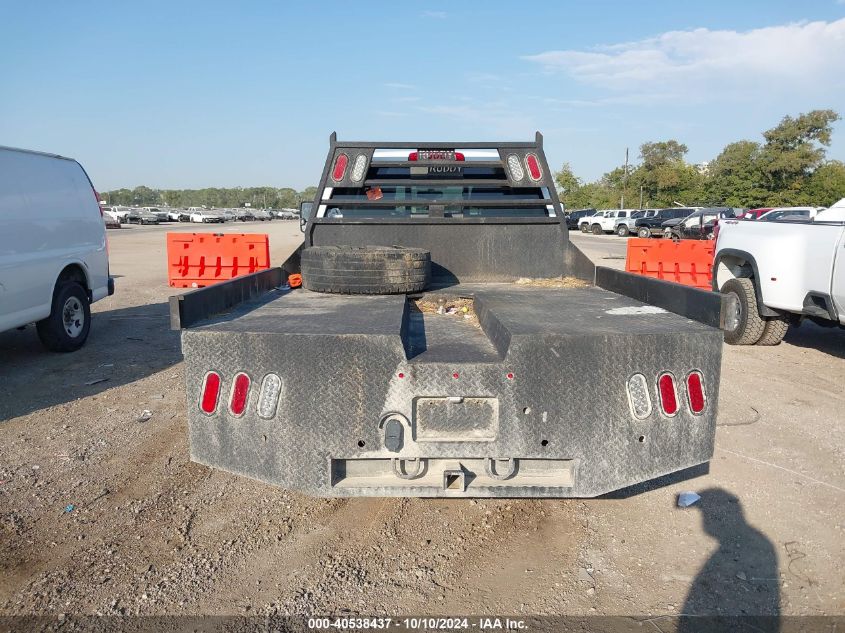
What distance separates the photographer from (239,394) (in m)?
2.73

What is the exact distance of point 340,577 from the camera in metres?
3.04

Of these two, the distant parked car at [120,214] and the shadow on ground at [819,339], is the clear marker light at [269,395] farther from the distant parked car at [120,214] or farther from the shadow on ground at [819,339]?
the distant parked car at [120,214]

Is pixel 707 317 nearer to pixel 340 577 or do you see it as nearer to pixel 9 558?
pixel 340 577

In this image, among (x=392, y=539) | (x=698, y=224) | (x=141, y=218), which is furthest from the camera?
(x=141, y=218)

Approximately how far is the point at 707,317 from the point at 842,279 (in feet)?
14.7

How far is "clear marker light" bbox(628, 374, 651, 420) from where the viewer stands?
106 inches

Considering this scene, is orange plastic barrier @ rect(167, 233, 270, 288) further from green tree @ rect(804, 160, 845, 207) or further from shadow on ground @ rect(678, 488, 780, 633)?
green tree @ rect(804, 160, 845, 207)

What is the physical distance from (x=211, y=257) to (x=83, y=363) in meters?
6.03

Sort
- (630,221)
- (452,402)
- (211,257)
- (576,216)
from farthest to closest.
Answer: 1. (576,216)
2. (630,221)
3. (211,257)
4. (452,402)

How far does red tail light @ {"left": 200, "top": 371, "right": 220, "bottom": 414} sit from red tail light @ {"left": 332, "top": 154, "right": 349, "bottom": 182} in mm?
2868


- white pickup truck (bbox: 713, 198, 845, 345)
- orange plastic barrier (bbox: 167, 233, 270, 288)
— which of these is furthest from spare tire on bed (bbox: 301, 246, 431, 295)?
orange plastic barrier (bbox: 167, 233, 270, 288)

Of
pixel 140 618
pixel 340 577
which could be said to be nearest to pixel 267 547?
pixel 340 577

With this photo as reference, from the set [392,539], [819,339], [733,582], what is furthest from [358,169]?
[819,339]

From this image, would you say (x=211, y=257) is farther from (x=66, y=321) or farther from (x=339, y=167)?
(x=339, y=167)
